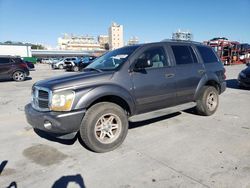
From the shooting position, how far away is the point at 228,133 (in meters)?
4.70

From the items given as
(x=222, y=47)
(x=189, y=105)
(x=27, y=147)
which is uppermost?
(x=222, y=47)

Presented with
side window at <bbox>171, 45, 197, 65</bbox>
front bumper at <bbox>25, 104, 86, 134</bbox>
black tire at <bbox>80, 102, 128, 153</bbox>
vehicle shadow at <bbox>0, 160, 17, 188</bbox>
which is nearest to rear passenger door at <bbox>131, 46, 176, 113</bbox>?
side window at <bbox>171, 45, 197, 65</bbox>

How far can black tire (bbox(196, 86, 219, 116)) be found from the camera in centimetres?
579

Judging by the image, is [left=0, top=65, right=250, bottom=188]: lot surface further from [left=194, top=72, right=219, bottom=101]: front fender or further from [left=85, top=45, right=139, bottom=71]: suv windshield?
[left=85, top=45, right=139, bottom=71]: suv windshield

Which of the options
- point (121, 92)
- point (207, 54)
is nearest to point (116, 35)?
point (207, 54)

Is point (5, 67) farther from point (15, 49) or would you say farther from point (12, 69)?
point (15, 49)

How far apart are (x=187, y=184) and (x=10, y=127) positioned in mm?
4399

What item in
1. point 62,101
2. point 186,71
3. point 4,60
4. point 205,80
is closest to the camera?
point 62,101

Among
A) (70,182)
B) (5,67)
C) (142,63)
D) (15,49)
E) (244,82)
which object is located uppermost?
(15,49)

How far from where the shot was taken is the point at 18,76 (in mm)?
15703

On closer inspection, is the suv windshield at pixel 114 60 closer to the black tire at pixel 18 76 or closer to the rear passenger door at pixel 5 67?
the rear passenger door at pixel 5 67

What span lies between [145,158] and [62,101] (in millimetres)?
1599

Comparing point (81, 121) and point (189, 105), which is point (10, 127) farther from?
point (189, 105)

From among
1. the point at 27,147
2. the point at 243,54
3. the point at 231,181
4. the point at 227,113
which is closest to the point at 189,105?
the point at 227,113
